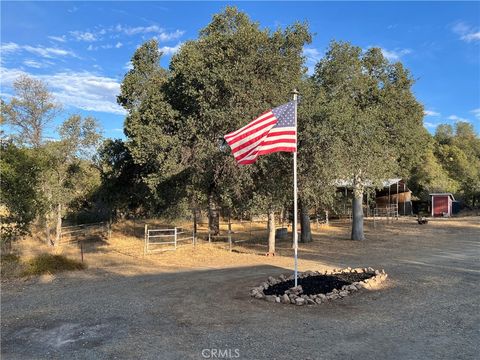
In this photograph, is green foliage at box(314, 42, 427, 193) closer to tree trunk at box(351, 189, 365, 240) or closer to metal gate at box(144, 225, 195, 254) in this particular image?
tree trunk at box(351, 189, 365, 240)

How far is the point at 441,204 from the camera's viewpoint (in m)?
43.8

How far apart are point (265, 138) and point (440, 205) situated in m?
39.3

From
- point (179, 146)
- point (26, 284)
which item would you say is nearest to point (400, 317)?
point (26, 284)

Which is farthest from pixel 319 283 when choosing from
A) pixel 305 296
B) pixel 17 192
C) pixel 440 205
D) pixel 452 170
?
pixel 452 170

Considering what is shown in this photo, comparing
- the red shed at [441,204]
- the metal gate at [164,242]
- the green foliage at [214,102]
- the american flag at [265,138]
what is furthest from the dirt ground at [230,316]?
the red shed at [441,204]

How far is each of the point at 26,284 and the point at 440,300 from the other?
1189 centimetres

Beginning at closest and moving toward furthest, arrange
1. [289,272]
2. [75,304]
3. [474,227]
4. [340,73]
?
[75,304] → [289,272] → [340,73] → [474,227]

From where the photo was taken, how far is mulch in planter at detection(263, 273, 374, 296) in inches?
402

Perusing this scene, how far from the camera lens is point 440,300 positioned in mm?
9445

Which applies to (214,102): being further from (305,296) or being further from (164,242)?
(305,296)

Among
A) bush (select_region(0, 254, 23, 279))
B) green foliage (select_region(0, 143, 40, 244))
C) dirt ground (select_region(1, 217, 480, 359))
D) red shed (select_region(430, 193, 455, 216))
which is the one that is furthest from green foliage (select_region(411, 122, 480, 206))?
bush (select_region(0, 254, 23, 279))

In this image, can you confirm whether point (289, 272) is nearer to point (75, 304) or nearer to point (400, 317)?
point (400, 317)

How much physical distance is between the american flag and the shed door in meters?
38.6

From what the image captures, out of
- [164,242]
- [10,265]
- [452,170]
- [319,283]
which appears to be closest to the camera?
[319,283]
